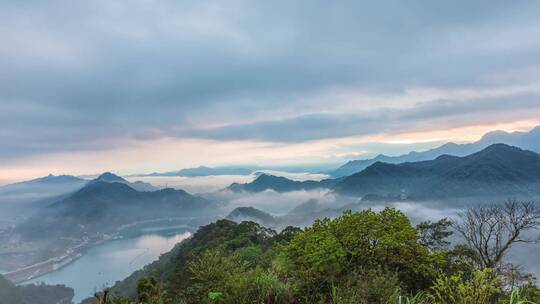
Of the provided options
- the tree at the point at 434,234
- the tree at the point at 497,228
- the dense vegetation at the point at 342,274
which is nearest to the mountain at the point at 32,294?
the tree at the point at 434,234

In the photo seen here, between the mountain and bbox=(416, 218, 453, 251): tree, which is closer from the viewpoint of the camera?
bbox=(416, 218, 453, 251): tree

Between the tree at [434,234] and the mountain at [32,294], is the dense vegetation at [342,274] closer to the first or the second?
the tree at [434,234]

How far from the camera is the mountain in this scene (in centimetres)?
11600

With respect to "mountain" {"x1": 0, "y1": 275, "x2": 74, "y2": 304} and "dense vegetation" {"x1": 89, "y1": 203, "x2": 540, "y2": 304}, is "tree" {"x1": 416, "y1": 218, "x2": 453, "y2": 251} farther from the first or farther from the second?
"mountain" {"x1": 0, "y1": 275, "x2": 74, "y2": 304}

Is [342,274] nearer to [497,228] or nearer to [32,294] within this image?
[497,228]

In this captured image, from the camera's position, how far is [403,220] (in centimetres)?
1388

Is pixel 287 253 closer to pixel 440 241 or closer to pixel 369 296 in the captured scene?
pixel 369 296

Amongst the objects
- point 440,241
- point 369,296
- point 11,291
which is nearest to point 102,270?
point 11,291

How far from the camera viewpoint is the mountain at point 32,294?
11600cm

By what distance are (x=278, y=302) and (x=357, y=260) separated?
19.4 feet

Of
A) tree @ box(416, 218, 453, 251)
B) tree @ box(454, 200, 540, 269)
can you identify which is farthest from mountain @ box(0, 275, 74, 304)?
tree @ box(454, 200, 540, 269)

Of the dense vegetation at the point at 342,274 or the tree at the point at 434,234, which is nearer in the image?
the dense vegetation at the point at 342,274

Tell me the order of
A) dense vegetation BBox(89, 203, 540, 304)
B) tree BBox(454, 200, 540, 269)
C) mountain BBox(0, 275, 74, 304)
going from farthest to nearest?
mountain BBox(0, 275, 74, 304) → tree BBox(454, 200, 540, 269) → dense vegetation BBox(89, 203, 540, 304)

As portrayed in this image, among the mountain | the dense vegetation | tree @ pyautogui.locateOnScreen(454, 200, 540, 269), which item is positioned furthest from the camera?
the mountain
